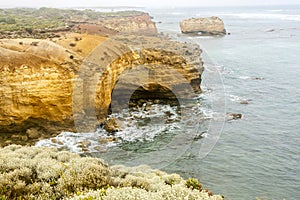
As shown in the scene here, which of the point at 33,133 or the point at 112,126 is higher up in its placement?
the point at 33,133

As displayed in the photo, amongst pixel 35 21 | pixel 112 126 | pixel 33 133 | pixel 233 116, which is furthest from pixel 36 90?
pixel 35 21

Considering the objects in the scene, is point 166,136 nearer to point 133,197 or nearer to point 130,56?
point 130,56

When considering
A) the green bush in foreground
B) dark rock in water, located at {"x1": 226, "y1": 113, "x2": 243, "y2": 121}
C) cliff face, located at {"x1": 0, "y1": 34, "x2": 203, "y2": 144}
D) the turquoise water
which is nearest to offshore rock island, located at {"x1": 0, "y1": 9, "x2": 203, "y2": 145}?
cliff face, located at {"x1": 0, "y1": 34, "x2": 203, "y2": 144}

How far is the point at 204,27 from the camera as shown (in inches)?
3760

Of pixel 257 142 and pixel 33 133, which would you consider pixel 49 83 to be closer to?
pixel 33 133

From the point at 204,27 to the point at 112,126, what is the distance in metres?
76.3

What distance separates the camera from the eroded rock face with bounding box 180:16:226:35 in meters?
94.2

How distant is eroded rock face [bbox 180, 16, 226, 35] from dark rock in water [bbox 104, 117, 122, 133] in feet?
242

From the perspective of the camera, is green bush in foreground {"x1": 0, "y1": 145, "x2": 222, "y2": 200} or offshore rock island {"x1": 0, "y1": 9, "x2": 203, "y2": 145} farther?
offshore rock island {"x1": 0, "y1": 9, "x2": 203, "y2": 145}

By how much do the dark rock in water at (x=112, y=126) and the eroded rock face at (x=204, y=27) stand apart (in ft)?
242

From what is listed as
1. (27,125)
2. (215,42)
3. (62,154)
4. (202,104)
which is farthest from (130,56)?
(215,42)

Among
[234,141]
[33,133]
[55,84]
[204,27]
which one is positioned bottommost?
[234,141]

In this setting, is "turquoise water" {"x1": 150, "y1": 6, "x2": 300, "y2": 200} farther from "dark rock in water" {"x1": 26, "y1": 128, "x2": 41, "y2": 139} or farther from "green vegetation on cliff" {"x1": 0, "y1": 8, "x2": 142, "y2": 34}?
"green vegetation on cliff" {"x1": 0, "y1": 8, "x2": 142, "y2": 34}

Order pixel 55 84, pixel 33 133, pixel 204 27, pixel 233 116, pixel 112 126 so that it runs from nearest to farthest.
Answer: pixel 33 133 → pixel 55 84 → pixel 112 126 → pixel 233 116 → pixel 204 27
